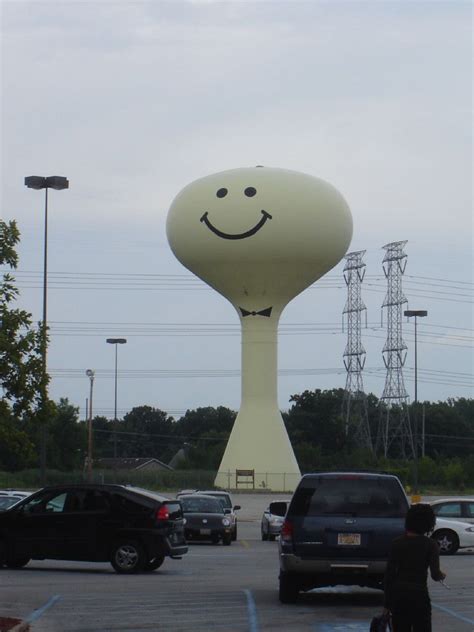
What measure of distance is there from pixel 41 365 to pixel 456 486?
57.6 m

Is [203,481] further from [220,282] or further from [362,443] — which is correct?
[362,443]

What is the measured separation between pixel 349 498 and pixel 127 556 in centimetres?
621

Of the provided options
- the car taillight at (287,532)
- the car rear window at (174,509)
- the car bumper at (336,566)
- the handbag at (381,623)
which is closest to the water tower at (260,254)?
the car rear window at (174,509)

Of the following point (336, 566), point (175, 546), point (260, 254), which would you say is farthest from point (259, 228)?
point (336, 566)

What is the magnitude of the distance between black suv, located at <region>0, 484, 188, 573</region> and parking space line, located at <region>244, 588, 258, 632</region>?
309 cm

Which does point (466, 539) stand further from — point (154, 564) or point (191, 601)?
point (191, 601)

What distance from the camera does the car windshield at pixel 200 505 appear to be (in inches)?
1187

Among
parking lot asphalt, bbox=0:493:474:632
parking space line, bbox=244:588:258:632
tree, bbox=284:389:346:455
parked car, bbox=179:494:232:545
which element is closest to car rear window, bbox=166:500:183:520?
parking lot asphalt, bbox=0:493:474:632

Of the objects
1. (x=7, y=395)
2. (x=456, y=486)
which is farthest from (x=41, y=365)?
(x=456, y=486)

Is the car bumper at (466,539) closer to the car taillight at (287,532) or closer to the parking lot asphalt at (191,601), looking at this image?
the parking lot asphalt at (191,601)

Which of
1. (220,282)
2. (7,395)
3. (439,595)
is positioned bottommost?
(439,595)

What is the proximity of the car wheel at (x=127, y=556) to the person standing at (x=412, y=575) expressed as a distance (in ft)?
39.0

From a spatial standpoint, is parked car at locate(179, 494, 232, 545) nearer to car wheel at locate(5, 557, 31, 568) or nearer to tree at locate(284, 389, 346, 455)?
car wheel at locate(5, 557, 31, 568)

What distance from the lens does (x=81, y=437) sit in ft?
266
